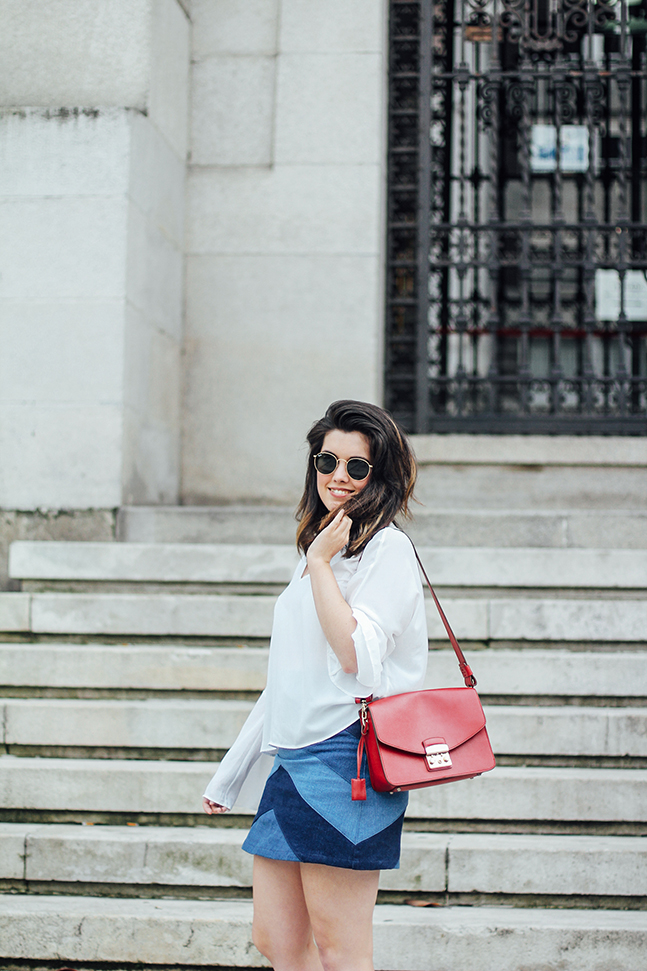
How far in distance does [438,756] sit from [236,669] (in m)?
2.36

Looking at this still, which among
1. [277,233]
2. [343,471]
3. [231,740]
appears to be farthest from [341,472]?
[277,233]

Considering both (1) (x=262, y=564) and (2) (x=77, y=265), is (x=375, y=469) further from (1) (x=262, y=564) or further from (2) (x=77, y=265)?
(2) (x=77, y=265)

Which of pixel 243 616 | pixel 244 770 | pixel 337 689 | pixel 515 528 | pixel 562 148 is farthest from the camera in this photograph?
pixel 562 148

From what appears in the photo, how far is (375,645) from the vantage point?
7.46 ft

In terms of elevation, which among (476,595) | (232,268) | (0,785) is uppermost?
(232,268)

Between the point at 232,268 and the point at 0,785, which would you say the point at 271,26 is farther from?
the point at 0,785

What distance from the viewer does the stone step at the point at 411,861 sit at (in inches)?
145

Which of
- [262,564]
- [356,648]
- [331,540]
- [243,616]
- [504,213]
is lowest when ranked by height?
[243,616]

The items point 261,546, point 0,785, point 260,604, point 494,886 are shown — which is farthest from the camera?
point 261,546

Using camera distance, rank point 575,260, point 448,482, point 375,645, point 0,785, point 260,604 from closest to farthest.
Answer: point 375,645 → point 0,785 → point 260,604 → point 448,482 → point 575,260

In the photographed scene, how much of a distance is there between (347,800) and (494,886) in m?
1.70

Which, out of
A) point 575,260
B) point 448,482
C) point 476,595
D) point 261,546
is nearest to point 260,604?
point 261,546

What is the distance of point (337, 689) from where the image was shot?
2.36 m

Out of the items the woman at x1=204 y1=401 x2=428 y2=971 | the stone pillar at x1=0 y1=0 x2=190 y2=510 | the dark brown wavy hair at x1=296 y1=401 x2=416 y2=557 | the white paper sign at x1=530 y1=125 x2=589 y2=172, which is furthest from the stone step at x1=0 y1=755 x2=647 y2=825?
the white paper sign at x1=530 y1=125 x2=589 y2=172
